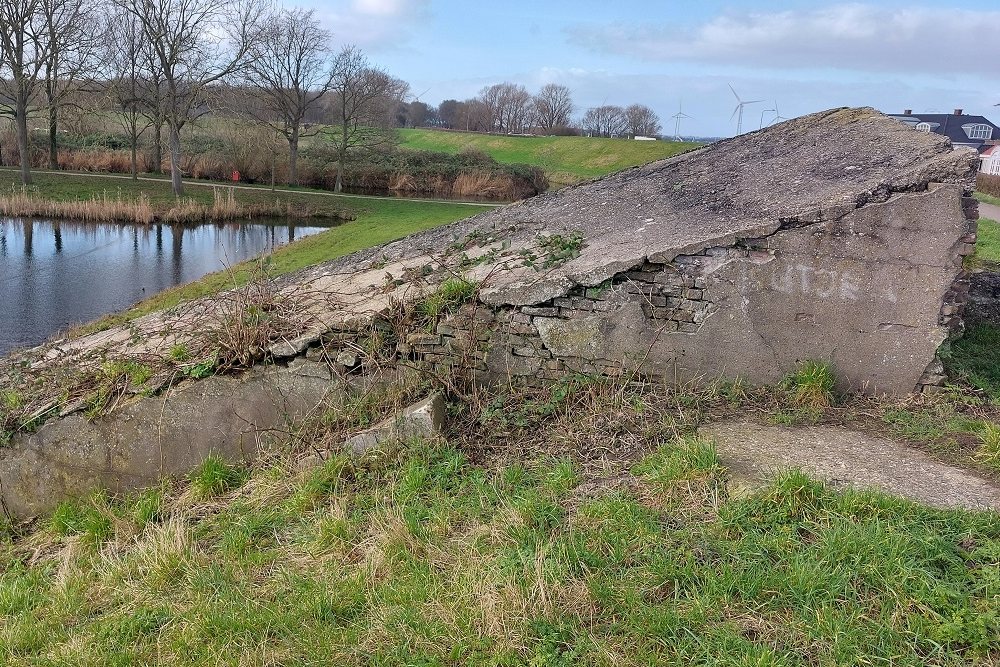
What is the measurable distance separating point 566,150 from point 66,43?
36593 mm

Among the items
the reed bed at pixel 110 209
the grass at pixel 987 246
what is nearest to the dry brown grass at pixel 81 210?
the reed bed at pixel 110 209

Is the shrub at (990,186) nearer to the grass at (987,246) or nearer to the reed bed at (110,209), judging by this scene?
the grass at (987,246)

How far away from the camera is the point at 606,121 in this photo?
81.7m

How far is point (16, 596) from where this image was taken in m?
4.18

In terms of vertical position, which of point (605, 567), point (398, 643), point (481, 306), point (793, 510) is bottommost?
point (398, 643)

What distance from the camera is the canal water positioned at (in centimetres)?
1394

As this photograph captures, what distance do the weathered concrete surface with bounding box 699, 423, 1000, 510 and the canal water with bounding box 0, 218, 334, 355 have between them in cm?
1092

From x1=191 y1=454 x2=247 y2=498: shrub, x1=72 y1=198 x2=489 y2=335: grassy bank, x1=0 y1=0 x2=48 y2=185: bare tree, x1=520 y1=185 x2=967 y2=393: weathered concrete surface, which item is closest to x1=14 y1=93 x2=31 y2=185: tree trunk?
x1=0 y1=0 x2=48 y2=185: bare tree

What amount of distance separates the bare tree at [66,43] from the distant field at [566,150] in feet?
59.5

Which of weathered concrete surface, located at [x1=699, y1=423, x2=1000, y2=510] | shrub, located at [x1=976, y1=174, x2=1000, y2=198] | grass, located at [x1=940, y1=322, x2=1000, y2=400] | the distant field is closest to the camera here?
weathered concrete surface, located at [x1=699, y1=423, x2=1000, y2=510]

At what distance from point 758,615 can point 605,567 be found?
0.75 meters

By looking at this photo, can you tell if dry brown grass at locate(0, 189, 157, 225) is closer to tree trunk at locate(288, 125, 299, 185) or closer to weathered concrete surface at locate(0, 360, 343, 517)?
tree trunk at locate(288, 125, 299, 185)

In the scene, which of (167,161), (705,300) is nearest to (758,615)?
(705,300)

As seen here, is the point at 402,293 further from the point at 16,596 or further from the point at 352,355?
the point at 16,596
